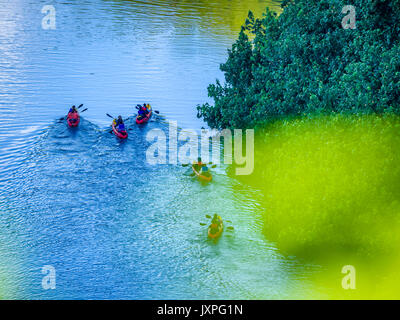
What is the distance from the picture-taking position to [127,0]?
88.0 metres

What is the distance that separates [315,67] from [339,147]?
858 centimetres

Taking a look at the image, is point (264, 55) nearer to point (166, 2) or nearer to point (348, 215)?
point (348, 215)

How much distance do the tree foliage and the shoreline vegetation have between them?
7 cm

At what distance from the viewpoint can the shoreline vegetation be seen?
2653cm

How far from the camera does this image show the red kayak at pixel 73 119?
4347 centimetres

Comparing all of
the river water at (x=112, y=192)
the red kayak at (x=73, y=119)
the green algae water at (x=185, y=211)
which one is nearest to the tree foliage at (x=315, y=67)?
the green algae water at (x=185, y=211)

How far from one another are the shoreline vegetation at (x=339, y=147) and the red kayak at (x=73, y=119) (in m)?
16.5

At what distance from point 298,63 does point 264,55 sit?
151 inches

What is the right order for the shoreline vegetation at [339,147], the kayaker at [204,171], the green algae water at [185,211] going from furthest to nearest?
1. the kayaker at [204,171]
2. the shoreline vegetation at [339,147]
3. the green algae water at [185,211]

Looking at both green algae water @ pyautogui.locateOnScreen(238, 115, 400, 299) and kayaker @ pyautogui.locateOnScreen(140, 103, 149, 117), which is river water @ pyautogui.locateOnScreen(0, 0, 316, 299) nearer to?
kayaker @ pyautogui.locateOnScreen(140, 103, 149, 117)

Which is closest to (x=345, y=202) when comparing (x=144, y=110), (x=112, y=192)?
(x=112, y=192)

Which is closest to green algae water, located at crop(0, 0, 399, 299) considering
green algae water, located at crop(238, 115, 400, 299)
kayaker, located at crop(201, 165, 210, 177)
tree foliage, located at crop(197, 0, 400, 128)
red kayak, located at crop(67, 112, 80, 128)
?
green algae water, located at crop(238, 115, 400, 299)

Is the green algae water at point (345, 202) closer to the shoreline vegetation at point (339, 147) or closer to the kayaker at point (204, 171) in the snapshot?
the shoreline vegetation at point (339, 147)
